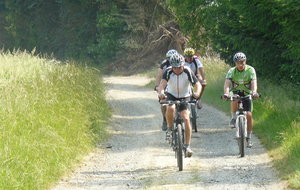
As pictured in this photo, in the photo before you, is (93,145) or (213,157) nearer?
(213,157)

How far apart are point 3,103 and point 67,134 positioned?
1537 millimetres

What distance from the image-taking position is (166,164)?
12.0 m

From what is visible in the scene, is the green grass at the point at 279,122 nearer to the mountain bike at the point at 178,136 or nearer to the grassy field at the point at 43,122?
the mountain bike at the point at 178,136

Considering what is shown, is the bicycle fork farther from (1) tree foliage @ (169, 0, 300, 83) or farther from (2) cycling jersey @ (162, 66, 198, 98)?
(1) tree foliage @ (169, 0, 300, 83)

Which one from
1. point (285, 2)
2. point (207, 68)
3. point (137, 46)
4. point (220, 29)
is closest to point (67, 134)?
point (285, 2)

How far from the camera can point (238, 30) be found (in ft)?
65.6

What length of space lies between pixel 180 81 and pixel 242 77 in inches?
64.9

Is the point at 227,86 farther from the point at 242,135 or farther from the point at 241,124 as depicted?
the point at 242,135

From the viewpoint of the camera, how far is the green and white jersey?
12883 mm

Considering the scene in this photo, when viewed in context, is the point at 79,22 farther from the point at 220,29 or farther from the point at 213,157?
the point at 213,157

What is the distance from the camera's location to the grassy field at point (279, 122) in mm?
11031

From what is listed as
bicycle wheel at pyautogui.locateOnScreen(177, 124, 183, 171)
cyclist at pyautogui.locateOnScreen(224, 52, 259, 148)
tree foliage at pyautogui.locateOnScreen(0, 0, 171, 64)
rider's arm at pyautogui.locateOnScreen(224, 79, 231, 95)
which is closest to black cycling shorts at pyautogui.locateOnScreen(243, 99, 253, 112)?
cyclist at pyautogui.locateOnScreen(224, 52, 259, 148)

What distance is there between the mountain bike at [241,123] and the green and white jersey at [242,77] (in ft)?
1.28

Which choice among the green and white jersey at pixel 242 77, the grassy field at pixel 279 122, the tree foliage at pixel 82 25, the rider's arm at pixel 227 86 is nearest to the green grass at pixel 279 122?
the grassy field at pixel 279 122
